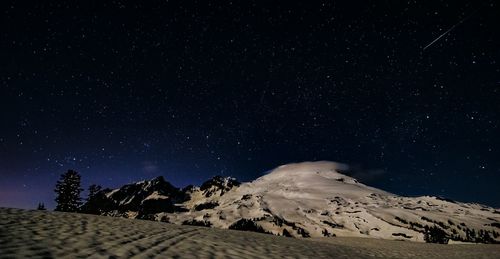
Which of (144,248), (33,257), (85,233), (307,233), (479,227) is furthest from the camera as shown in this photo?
(479,227)

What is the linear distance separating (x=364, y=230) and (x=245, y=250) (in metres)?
194

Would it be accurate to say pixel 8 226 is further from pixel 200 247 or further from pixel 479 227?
pixel 479 227

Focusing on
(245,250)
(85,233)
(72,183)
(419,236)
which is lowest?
(419,236)

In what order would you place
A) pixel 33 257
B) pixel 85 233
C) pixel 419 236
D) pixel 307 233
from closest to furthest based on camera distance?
pixel 33 257 < pixel 85 233 < pixel 419 236 < pixel 307 233

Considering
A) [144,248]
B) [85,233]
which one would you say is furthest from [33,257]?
[85,233]

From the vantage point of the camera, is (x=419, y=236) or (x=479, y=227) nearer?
(x=419, y=236)

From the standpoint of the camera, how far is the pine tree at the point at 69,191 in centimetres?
5919

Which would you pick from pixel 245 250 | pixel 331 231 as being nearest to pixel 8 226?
pixel 245 250

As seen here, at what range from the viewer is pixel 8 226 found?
24.2ft

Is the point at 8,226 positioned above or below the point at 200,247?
above

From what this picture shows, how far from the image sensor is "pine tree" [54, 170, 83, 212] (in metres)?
59.2

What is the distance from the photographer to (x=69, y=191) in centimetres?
6044

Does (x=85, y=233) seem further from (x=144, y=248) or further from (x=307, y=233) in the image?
(x=307, y=233)

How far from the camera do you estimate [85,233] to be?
7938mm
